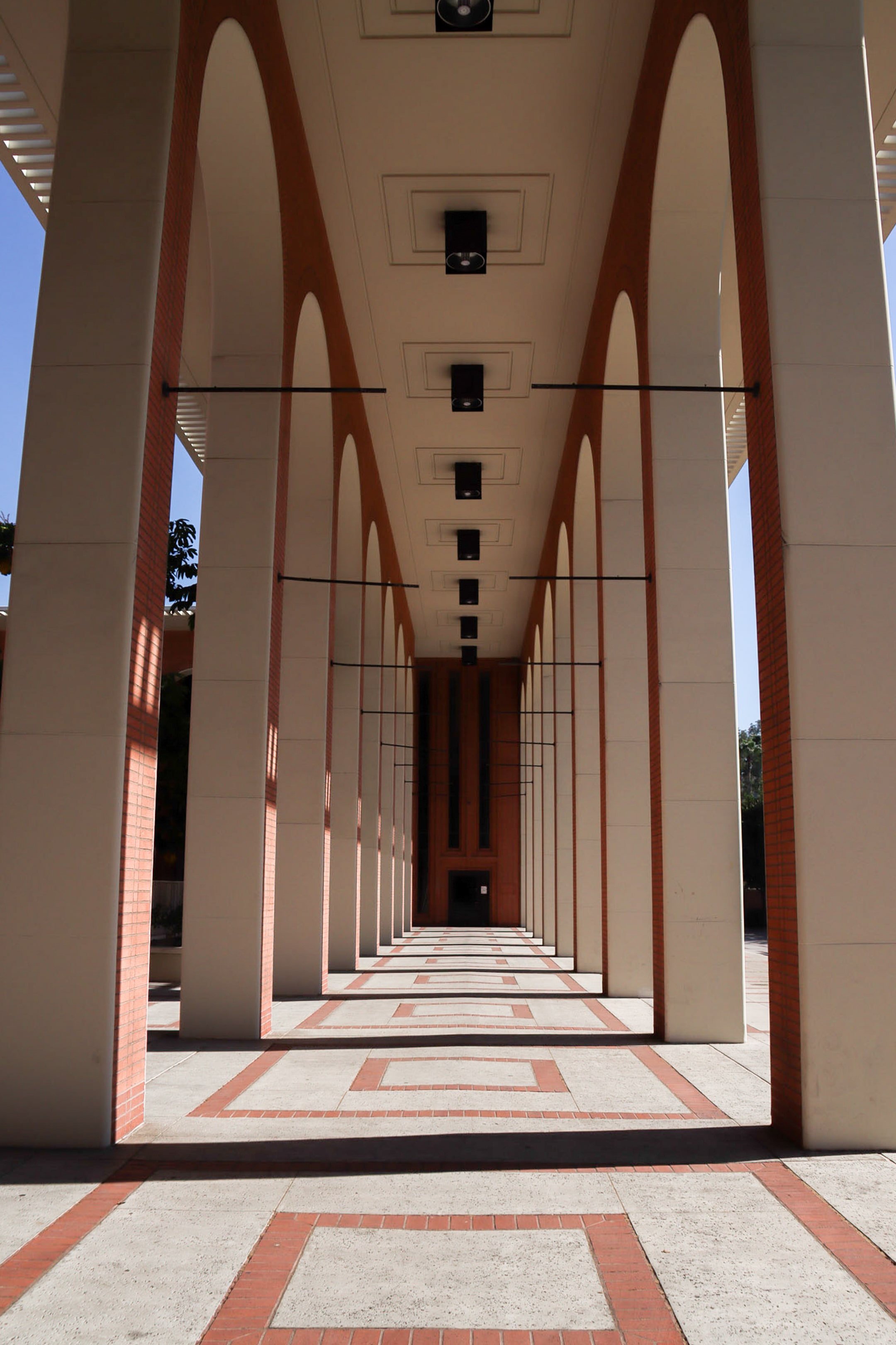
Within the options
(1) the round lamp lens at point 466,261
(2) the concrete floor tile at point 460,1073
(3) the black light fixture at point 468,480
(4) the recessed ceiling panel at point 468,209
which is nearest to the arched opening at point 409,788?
(3) the black light fixture at point 468,480

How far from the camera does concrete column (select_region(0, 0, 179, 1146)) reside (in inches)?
214

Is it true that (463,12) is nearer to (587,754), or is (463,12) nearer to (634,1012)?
(634,1012)

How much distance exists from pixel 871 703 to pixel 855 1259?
2656 millimetres

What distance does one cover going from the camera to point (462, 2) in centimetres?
→ 712

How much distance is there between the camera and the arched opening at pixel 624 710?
39.6 ft

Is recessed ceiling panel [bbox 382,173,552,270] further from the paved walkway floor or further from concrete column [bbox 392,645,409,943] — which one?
concrete column [bbox 392,645,409,943]

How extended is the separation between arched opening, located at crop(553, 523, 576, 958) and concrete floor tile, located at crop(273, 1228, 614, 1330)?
13.9m

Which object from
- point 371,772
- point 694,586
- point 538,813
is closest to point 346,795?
point 371,772

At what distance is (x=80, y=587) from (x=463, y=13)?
14.5ft

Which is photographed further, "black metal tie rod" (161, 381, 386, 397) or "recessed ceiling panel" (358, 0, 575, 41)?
"recessed ceiling panel" (358, 0, 575, 41)

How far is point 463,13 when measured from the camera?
721 centimetres

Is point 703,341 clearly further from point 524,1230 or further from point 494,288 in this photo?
point 524,1230

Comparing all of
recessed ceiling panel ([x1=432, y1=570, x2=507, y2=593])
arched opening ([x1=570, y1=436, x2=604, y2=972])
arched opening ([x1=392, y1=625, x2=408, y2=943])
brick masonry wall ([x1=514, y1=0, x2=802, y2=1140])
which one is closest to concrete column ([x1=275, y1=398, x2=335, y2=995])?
arched opening ([x1=570, y1=436, x2=604, y2=972])

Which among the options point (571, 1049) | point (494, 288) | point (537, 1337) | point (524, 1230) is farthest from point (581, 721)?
point (537, 1337)
